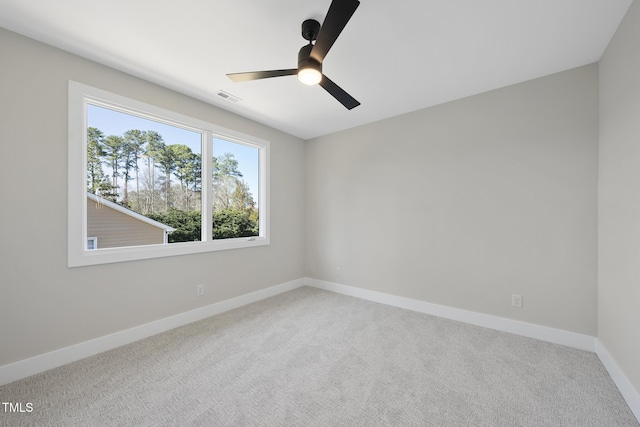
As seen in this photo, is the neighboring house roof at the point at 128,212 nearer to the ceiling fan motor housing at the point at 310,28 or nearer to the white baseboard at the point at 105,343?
the white baseboard at the point at 105,343

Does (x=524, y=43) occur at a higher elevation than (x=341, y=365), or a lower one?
higher

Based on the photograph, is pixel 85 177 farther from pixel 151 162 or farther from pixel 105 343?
pixel 105 343

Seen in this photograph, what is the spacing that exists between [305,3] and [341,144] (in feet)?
8.04

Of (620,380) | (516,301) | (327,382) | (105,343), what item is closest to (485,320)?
(516,301)

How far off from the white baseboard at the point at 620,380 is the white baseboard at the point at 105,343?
11.5ft

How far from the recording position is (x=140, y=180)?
2619 millimetres

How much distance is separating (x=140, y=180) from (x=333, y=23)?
2418 millimetres

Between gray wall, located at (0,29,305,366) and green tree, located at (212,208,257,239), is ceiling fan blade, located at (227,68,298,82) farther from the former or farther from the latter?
green tree, located at (212,208,257,239)

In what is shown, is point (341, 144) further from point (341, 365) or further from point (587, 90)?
point (341, 365)

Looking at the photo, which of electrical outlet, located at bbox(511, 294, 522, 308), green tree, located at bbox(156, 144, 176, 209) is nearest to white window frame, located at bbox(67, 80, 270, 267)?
green tree, located at bbox(156, 144, 176, 209)

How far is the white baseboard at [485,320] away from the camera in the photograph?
2316 mm

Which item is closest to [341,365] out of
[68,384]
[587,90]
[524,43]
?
[68,384]

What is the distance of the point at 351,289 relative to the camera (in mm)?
3855

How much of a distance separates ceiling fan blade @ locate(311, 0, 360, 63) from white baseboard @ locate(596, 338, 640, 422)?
111 inches
